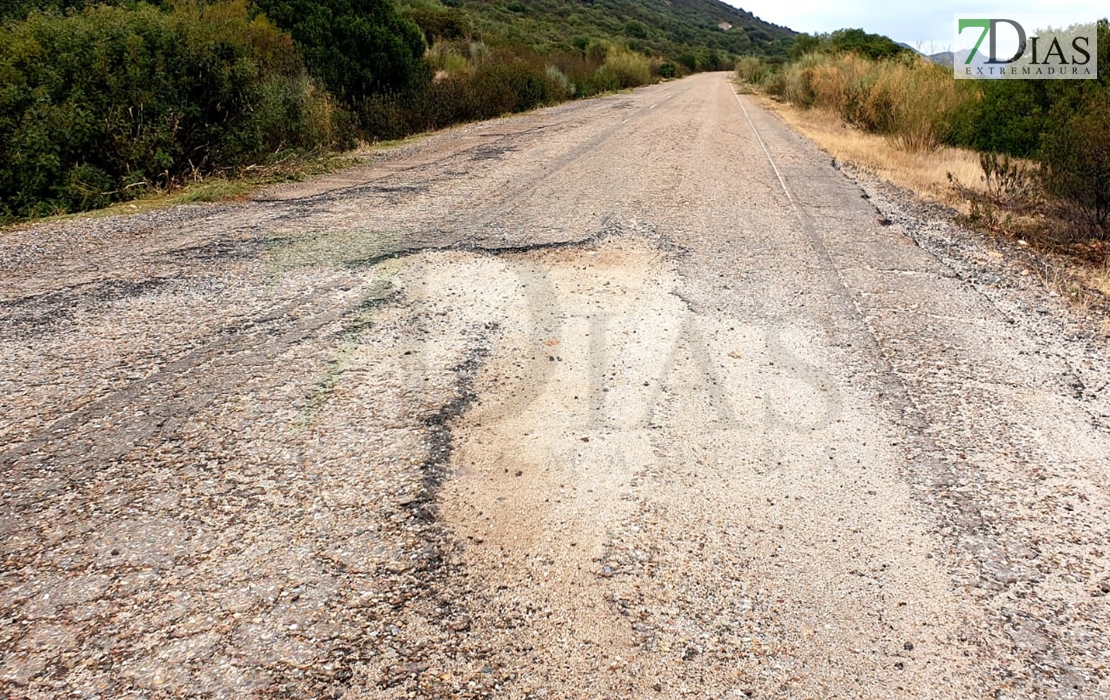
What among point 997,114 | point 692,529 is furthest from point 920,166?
point 692,529

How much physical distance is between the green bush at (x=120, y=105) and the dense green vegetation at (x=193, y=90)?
0.5 inches

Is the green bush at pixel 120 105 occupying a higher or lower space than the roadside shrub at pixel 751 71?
lower

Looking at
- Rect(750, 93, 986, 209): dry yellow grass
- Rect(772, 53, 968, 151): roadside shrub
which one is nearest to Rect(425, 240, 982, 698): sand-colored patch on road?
Rect(750, 93, 986, 209): dry yellow grass

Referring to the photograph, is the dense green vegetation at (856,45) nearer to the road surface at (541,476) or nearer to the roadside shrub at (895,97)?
the roadside shrub at (895,97)

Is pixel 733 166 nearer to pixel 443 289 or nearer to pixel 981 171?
pixel 981 171

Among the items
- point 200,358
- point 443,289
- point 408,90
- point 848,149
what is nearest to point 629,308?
point 443,289

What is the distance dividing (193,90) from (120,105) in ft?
3.38

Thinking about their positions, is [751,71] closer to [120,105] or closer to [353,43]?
[353,43]

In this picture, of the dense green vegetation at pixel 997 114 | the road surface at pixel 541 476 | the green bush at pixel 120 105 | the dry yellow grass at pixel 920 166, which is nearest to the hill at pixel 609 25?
the dense green vegetation at pixel 997 114

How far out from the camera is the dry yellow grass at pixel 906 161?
8.62m

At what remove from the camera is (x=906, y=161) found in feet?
34.7

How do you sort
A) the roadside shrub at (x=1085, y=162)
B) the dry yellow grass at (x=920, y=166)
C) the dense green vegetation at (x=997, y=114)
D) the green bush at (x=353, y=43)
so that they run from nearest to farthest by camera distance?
the dry yellow grass at (x=920, y=166) → the roadside shrub at (x=1085, y=162) → the dense green vegetation at (x=997, y=114) → the green bush at (x=353, y=43)

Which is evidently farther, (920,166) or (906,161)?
(906,161)

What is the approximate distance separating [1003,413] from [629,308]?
201cm
